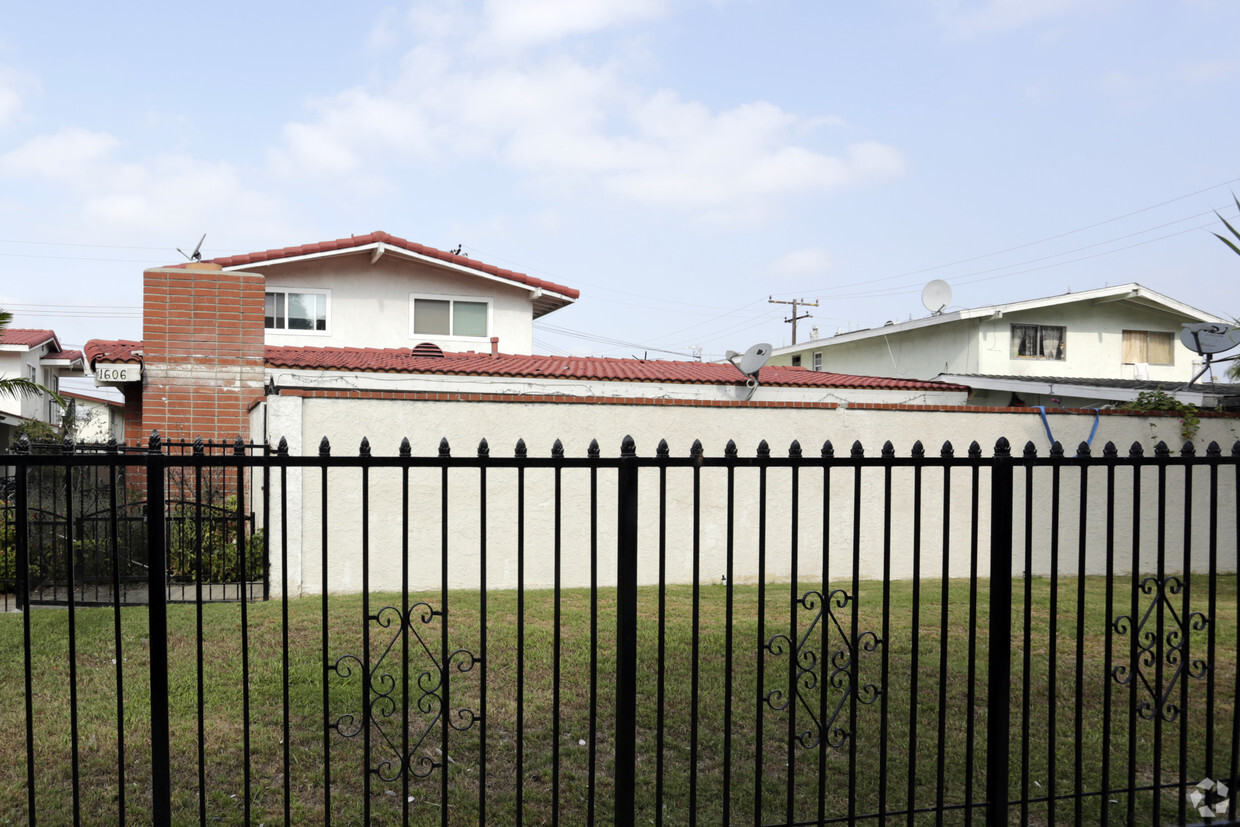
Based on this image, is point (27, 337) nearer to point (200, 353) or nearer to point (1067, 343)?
point (200, 353)

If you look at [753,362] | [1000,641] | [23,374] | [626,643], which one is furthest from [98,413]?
[1000,641]

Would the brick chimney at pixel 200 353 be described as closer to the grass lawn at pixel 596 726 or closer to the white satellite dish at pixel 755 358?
the grass lawn at pixel 596 726

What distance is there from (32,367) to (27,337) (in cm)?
205

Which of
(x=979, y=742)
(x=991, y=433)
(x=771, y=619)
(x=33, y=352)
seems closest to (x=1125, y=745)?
(x=979, y=742)

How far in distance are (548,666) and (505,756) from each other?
1536 millimetres

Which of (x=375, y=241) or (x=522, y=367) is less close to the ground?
(x=375, y=241)

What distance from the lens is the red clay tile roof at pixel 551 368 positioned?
509 inches

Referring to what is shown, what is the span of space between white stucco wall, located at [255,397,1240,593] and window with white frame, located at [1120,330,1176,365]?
37.5ft

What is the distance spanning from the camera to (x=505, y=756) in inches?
185

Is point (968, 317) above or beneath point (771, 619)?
above

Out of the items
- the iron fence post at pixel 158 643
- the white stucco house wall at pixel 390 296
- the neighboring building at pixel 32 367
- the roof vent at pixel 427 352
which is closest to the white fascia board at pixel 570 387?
the roof vent at pixel 427 352

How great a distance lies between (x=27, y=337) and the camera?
31219 mm

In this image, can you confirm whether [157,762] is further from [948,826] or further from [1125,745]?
[1125,745]

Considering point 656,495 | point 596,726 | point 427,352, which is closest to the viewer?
point 596,726
